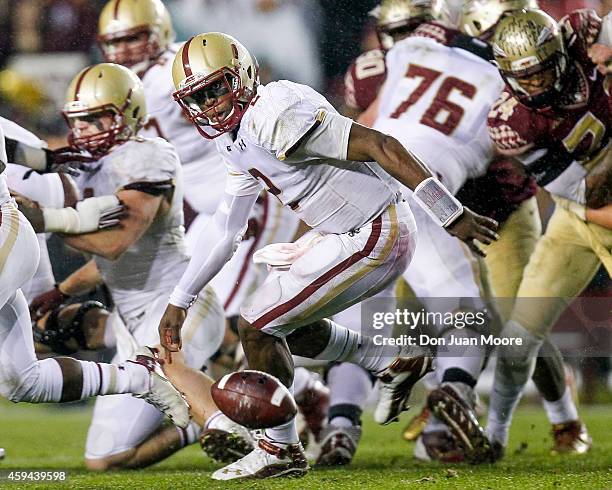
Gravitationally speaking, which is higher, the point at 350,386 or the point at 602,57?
the point at 602,57

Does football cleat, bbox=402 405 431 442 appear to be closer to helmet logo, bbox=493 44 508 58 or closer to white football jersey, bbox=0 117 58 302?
helmet logo, bbox=493 44 508 58

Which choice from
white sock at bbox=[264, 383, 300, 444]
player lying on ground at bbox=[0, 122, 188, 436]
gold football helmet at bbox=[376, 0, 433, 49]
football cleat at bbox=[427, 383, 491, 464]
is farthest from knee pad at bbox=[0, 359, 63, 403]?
gold football helmet at bbox=[376, 0, 433, 49]

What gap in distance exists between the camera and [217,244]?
3.45 meters

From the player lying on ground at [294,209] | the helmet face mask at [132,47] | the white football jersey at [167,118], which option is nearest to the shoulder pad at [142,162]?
the white football jersey at [167,118]

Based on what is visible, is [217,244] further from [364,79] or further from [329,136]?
[364,79]

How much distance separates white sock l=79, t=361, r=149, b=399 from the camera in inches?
136

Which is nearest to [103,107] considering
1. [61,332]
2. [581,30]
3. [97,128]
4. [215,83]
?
[97,128]

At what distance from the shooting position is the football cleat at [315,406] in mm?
4121

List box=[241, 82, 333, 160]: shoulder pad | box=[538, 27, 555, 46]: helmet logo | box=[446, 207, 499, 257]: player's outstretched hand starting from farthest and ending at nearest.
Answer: box=[538, 27, 555, 46]: helmet logo < box=[241, 82, 333, 160]: shoulder pad < box=[446, 207, 499, 257]: player's outstretched hand

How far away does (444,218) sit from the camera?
9.50 feet

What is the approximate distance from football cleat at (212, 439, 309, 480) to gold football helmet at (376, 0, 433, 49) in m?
1.51

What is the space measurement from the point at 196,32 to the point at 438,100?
0.92 m

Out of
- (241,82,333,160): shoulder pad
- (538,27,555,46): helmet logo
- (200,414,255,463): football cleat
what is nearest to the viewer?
(241,82,333,160): shoulder pad

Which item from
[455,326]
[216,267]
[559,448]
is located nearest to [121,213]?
[216,267]
